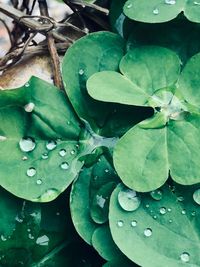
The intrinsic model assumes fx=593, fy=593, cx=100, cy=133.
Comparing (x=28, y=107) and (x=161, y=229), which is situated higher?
(x=28, y=107)

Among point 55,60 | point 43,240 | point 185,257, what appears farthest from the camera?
point 55,60

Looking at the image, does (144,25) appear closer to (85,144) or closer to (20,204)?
(85,144)

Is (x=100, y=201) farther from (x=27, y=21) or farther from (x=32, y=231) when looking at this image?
(x=27, y=21)

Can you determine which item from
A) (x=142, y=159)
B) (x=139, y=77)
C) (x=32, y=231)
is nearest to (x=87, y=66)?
(x=139, y=77)

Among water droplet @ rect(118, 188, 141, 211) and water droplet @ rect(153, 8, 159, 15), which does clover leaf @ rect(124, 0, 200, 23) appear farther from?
water droplet @ rect(118, 188, 141, 211)

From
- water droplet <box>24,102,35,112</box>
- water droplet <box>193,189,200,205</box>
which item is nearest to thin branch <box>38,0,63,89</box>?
water droplet <box>24,102,35,112</box>
